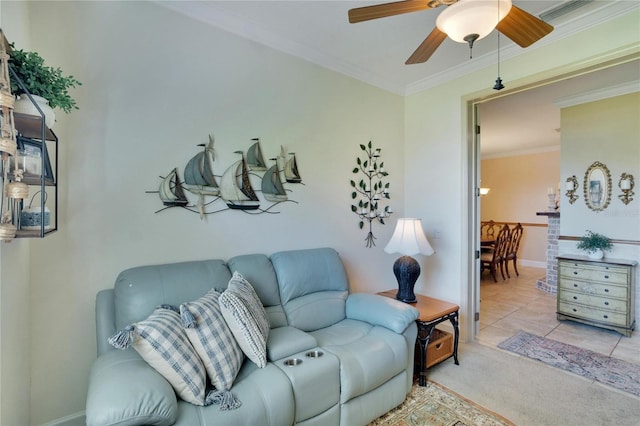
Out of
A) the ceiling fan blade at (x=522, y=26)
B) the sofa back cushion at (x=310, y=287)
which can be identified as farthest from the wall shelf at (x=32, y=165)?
the ceiling fan blade at (x=522, y=26)

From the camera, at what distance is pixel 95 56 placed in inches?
70.4

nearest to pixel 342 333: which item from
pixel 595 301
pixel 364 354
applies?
pixel 364 354

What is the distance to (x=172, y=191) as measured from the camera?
6.64 feet

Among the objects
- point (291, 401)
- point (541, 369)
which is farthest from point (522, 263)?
point (291, 401)

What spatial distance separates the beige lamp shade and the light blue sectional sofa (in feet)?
1.72

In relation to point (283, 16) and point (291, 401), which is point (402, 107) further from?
point (291, 401)

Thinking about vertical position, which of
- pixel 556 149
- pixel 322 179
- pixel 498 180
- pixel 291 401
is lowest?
pixel 291 401

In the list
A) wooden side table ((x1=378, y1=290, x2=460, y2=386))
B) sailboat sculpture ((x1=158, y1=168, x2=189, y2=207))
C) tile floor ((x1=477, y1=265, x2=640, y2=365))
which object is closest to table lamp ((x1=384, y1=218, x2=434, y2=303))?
wooden side table ((x1=378, y1=290, x2=460, y2=386))

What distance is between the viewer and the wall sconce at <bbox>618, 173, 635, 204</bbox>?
3.61 metres

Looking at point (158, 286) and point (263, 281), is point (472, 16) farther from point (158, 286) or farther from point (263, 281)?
point (158, 286)

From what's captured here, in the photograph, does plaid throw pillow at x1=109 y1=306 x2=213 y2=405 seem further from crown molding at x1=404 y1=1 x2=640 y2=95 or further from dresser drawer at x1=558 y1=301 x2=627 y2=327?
dresser drawer at x1=558 y1=301 x2=627 y2=327

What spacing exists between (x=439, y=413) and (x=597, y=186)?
376cm

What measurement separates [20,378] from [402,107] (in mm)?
3787

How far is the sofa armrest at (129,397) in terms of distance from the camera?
3.53 feet
